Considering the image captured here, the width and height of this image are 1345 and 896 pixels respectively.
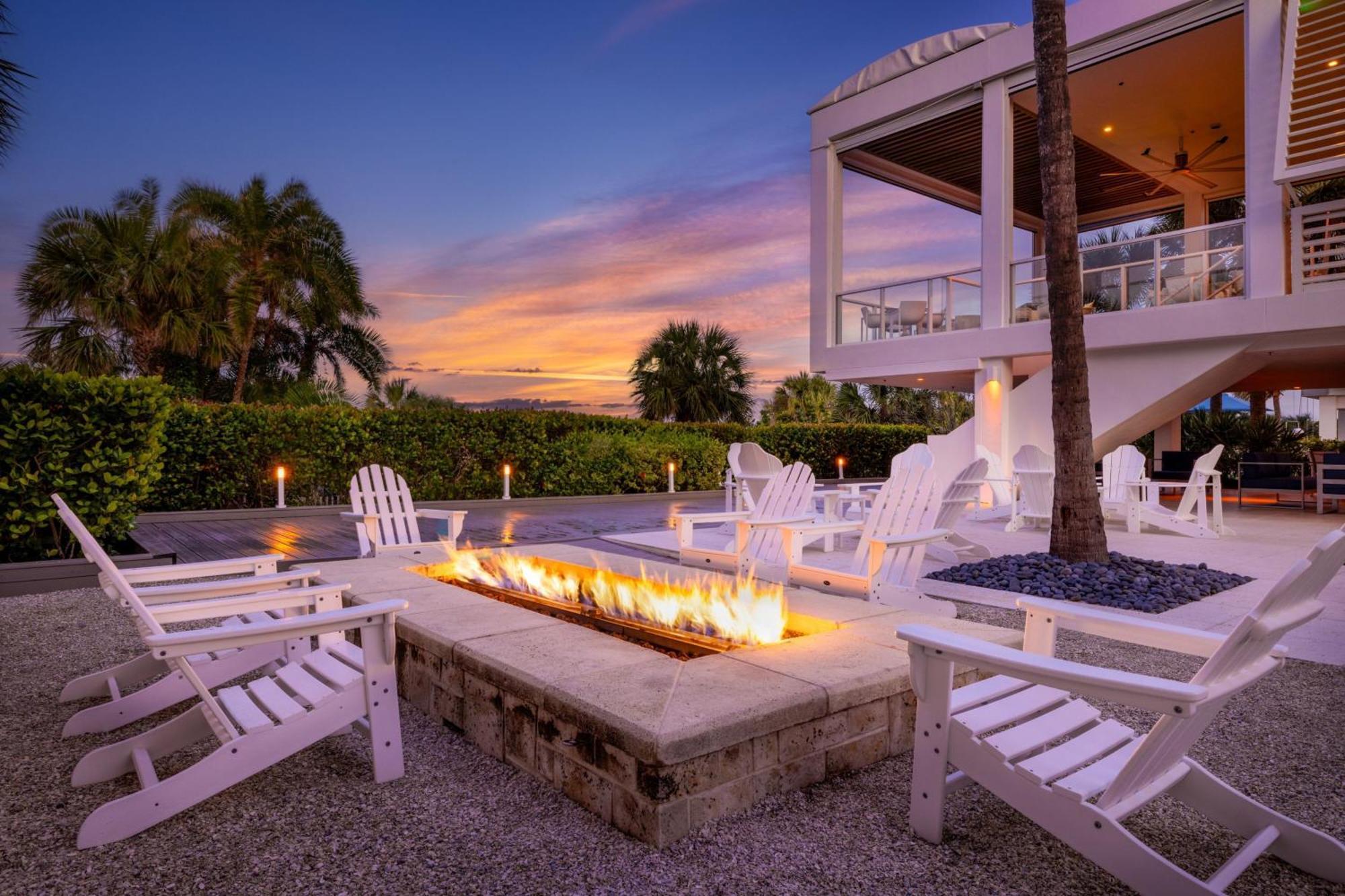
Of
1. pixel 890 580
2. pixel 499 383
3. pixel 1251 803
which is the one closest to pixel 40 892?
pixel 1251 803

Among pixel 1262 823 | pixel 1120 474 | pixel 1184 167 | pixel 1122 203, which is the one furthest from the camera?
pixel 1122 203

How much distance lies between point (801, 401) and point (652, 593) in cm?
1986

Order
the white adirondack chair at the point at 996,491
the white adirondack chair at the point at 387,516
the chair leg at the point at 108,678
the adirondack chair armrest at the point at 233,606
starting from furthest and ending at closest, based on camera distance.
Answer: the white adirondack chair at the point at 996,491 < the white adirondack chair at the point at 387,516 < the chair leg at the point at 108,678 < the adirondack chair armrest at the point at 233,606

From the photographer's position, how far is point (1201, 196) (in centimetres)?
1409

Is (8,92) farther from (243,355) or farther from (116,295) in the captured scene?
(243,355)

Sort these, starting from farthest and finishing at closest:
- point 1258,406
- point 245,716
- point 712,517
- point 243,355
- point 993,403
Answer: point 243,355
point 1258,406
point 993,403
point 712,517
point 245,716

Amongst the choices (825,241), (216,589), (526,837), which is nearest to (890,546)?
(526,837)

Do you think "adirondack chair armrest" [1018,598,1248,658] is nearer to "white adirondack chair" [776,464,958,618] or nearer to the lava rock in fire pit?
"white adirondack chair" [776,464,958,618]

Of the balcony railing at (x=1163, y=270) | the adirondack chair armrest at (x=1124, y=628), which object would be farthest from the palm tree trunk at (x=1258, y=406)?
the adirondack chair armrest at (x=1124, y=628)

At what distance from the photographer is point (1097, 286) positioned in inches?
416

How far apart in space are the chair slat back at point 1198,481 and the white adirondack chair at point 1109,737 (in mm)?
7138

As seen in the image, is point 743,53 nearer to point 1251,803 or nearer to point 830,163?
point 830,163

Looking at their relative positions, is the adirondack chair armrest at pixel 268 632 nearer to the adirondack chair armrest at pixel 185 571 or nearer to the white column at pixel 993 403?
the adirondack chair armrest at pixel 185 571

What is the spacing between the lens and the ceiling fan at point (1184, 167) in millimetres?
11997
